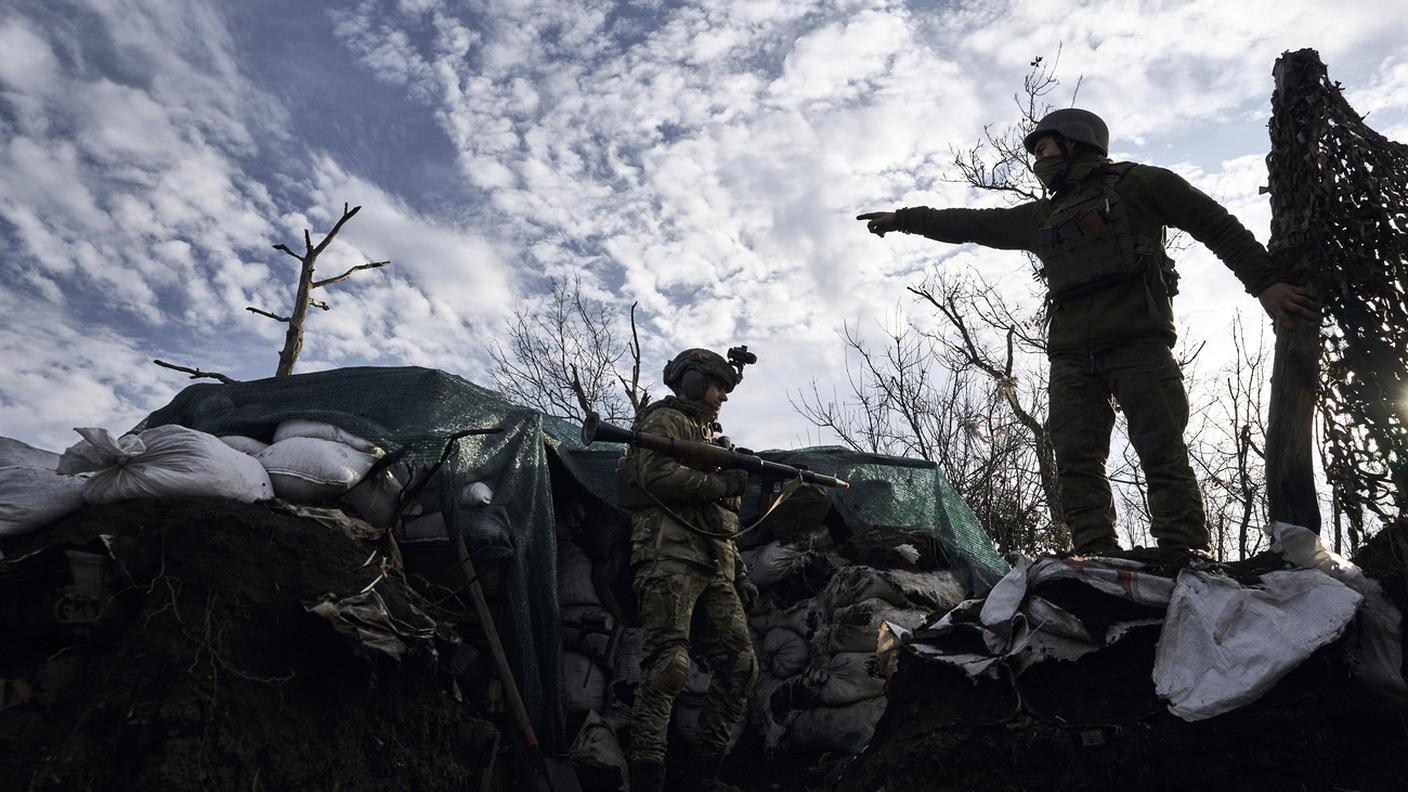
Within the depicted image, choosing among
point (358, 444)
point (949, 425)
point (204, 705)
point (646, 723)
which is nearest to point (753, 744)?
point (646, 723)

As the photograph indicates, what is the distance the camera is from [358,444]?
13.7ft

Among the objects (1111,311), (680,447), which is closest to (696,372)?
(680,447)

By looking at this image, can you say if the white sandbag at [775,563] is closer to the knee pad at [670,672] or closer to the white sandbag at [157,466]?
the knee pad at [670,672]

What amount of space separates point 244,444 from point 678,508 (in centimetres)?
206

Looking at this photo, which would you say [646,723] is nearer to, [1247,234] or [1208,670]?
[1208,670]

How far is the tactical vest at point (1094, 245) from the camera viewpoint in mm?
3258

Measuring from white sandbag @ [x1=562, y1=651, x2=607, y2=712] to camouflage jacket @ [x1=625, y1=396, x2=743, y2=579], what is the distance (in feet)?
3.56

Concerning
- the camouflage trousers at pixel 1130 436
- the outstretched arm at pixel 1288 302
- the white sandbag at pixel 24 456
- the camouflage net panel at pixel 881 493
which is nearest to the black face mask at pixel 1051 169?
the camouflage trousers at pixel 1130 436

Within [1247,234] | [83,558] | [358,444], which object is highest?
[1247,234]

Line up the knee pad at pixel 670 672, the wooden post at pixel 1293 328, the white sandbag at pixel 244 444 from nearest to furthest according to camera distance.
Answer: the wooden post at pixel 1293 328 < the knee pad at pixel 670 672 < the white sandbag at pixel 244 444

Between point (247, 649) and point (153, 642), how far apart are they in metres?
0.27

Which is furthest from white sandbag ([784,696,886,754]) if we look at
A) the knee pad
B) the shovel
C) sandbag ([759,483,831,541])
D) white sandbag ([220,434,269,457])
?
white sandbag ([220,434,269,457])

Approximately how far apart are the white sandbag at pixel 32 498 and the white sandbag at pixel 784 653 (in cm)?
342

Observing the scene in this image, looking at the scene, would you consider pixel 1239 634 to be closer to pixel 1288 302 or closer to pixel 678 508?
pixel 1288 302
